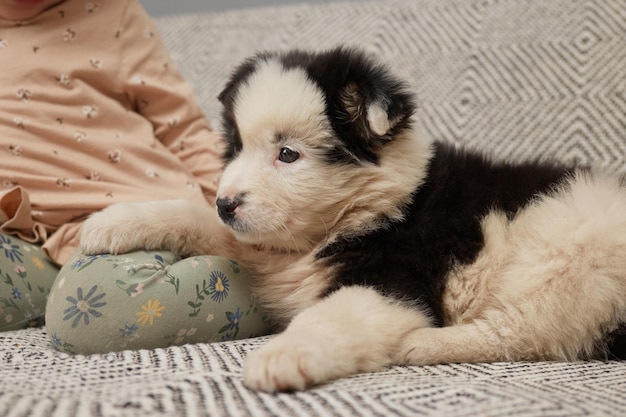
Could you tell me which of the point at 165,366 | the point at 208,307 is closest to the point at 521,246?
the point at 208,307

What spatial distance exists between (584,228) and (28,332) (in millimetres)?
1733

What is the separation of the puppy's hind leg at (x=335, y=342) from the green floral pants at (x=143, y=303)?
345 millimetres

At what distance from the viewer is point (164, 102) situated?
2.55 m

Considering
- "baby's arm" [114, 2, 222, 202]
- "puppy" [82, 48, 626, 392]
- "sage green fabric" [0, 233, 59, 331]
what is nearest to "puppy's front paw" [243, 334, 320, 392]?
"puppy" [82, 48, 626, 392]

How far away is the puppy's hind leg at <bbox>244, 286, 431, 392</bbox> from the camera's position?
4.27 feet

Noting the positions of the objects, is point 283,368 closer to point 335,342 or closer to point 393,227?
point 335,342

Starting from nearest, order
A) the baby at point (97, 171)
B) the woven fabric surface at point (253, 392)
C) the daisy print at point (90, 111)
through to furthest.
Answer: the woven fabric surface at point (253, 392) < the baby at point (97, 171) < the daisy print at point (90, 111)

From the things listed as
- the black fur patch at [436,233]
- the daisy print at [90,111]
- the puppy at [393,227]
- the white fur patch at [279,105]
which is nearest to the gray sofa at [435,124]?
the puppy at [393,227]

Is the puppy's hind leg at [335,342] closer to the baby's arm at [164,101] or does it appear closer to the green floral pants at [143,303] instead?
the green floral pants at [143,303]

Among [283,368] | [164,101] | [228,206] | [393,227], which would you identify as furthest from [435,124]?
[283,368]

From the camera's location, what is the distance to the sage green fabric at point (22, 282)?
1.96 metres

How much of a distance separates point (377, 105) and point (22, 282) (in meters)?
1.28

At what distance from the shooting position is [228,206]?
5.67 ft

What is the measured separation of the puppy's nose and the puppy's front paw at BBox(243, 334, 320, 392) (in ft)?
1.53
